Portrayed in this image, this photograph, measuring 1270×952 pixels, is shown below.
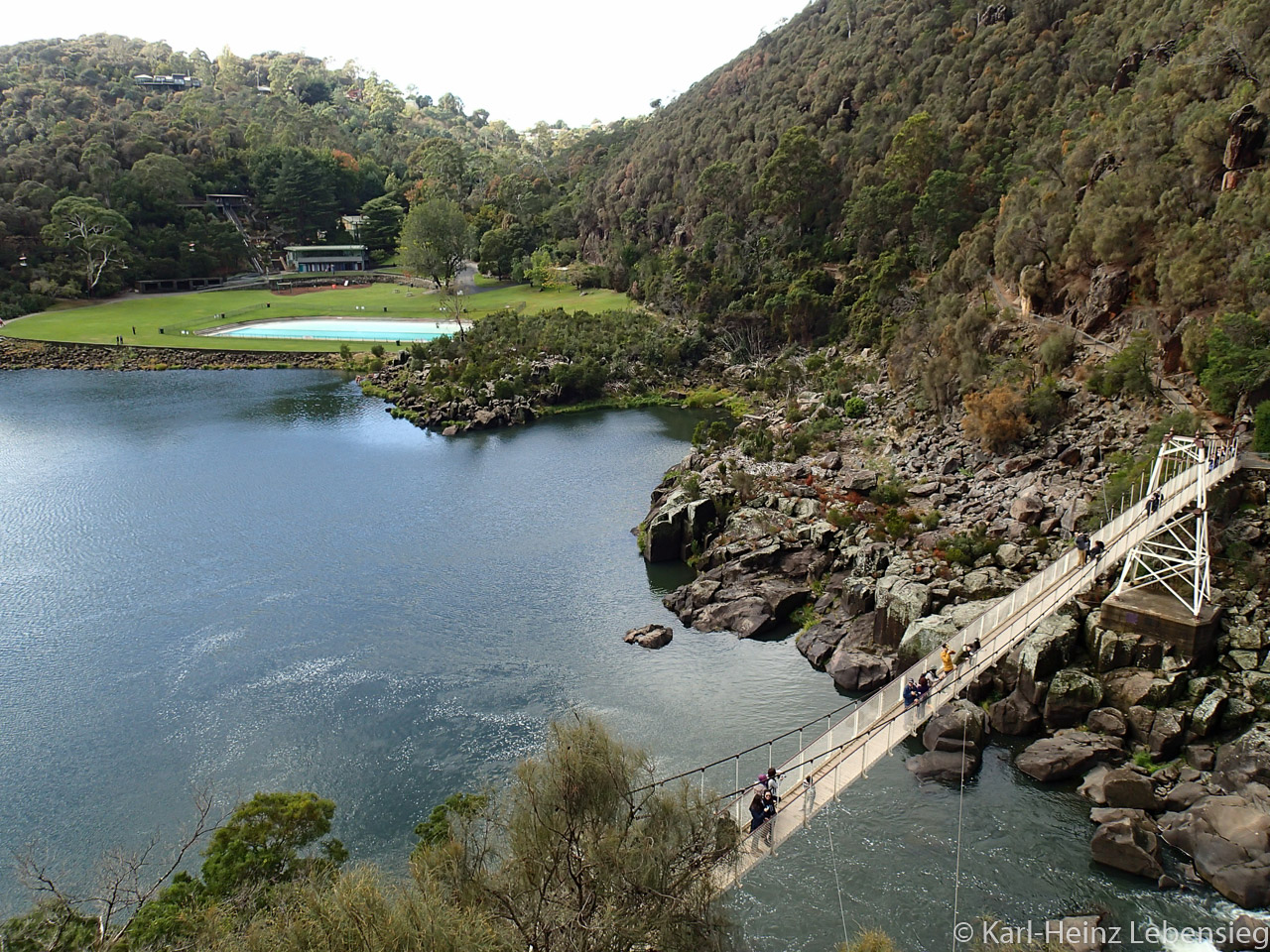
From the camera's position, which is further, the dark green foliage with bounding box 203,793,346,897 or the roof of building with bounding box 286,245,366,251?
the roof of building with bounding box 286,245,366,251

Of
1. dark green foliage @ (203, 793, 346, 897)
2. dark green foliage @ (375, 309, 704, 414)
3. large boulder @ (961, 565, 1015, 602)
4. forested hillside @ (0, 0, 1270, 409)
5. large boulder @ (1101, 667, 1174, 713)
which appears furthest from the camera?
dark green foliage @ (375, 309, 704, 414)

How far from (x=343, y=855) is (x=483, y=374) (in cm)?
5294

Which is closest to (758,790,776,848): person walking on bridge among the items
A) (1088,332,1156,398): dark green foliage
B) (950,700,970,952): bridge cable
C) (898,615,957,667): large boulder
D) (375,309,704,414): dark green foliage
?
(950,700,970,952): bridge cable

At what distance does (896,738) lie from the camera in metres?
20.5

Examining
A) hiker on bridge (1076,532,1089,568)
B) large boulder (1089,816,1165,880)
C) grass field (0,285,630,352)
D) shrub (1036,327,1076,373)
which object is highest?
grass field (0,285,630,352)

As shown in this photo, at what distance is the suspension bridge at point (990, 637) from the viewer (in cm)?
1864

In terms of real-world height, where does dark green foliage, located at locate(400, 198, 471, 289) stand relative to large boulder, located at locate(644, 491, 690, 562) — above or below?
above

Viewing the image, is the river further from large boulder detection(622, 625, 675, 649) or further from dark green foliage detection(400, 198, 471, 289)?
dark green foliage detection(400, 198, 471, 289)

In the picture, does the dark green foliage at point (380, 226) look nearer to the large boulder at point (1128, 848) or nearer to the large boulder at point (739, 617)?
the large boulder at point (739, 617)

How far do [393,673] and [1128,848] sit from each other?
21579mm

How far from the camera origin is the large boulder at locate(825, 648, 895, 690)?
28109mm

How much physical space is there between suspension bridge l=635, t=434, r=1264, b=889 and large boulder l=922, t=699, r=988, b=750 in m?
0.91

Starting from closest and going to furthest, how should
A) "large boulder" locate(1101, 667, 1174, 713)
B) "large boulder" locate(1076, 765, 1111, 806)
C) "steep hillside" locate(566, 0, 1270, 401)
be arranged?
"large boulder" locate(1076, 765, 1111, 806) → "large boulder" locate(1101, 667, 1174, 713) → "steep hillside" locate(566, 0, 1270, 401)

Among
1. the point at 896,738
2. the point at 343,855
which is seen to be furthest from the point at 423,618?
the point at 896,738
